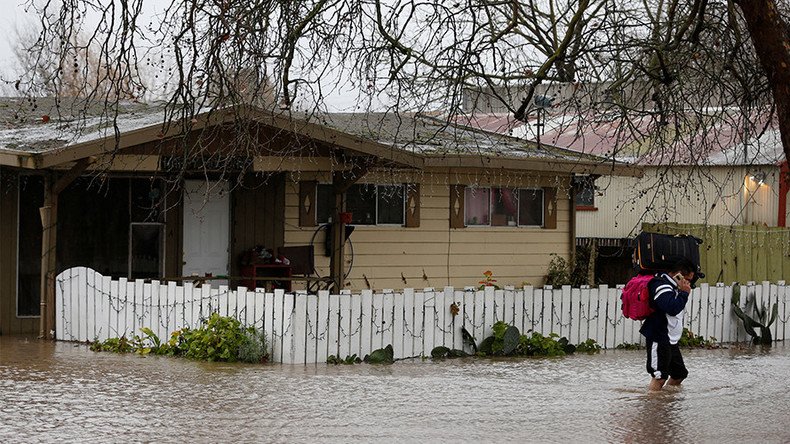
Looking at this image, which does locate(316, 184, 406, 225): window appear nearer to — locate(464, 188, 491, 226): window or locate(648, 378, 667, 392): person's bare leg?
locate(464, 188, 491, 226): window

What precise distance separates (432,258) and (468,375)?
7190 millimetres

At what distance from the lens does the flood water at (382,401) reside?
943cm

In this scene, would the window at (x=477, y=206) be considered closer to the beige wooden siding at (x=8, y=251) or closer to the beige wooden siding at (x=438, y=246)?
the beige wooden siding at (x=438, y=246)

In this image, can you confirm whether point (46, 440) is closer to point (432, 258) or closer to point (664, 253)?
point (664, 253)

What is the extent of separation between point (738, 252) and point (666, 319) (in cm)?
1345

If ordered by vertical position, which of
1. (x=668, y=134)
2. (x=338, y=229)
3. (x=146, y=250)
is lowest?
(x=146, y=250)

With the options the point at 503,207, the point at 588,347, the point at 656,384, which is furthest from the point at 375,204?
the point at 656,384

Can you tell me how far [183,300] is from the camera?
1478cm

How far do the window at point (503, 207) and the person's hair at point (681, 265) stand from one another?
359 inches

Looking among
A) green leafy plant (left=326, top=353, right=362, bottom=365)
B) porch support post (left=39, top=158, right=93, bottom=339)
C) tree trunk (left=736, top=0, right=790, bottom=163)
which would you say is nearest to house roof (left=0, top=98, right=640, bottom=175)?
porch support post (left=39, top=158, right=93, bottom=339)

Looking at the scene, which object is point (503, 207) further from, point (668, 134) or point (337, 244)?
point (337, 244)

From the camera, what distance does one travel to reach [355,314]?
1436 centimetres

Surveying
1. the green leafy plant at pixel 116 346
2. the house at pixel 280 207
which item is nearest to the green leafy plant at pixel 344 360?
the green leafy plant at pixel 116 346

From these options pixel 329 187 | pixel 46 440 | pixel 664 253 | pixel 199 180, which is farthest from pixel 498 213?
pixel 46 440
